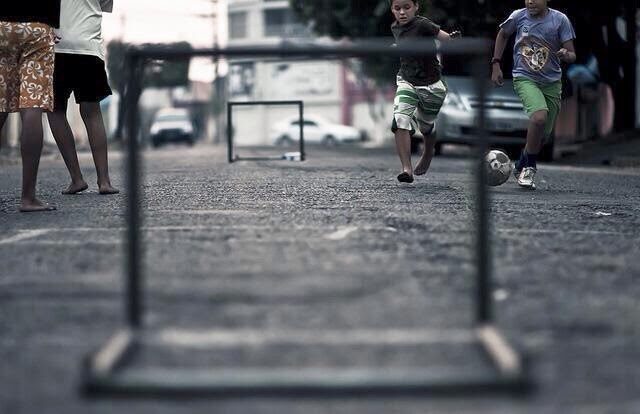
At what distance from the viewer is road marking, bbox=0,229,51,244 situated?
5676mm

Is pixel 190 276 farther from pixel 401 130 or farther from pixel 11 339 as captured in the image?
pixel 401 130

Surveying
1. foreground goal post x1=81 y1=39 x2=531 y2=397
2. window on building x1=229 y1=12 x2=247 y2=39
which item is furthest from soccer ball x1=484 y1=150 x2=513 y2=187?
window on building x1=229 y1=12 x2=247 y2=39

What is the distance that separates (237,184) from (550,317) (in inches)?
264

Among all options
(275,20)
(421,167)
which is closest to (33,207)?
(421,167)

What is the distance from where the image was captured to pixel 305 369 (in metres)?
3.00

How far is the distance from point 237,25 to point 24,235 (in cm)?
8658

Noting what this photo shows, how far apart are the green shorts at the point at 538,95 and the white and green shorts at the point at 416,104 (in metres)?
0.58

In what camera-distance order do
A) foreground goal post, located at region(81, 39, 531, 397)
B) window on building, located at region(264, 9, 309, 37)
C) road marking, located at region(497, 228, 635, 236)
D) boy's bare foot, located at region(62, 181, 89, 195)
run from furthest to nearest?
window on building, located at region(264, 9, 309, 37) → boy's bare foot, located at region(62, 181, 89, 195) → road marking, located at region(497, 228, 635, 236) → foreground goal post, located at region(81, 39, 531, 397)

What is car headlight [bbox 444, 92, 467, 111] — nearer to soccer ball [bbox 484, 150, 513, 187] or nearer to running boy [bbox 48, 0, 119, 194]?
soccer ball [bbox 484, 150, 513, 187]

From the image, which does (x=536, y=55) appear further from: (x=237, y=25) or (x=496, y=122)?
(x=237, y=25)

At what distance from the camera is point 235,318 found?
3.61 meters

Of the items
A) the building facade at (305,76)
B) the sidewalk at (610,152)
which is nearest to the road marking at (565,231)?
the sidewalk at (610,152)

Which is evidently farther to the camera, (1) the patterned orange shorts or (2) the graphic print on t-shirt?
(2) the graphic print on t-shirt

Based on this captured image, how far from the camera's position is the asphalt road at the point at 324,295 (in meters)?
2.91
